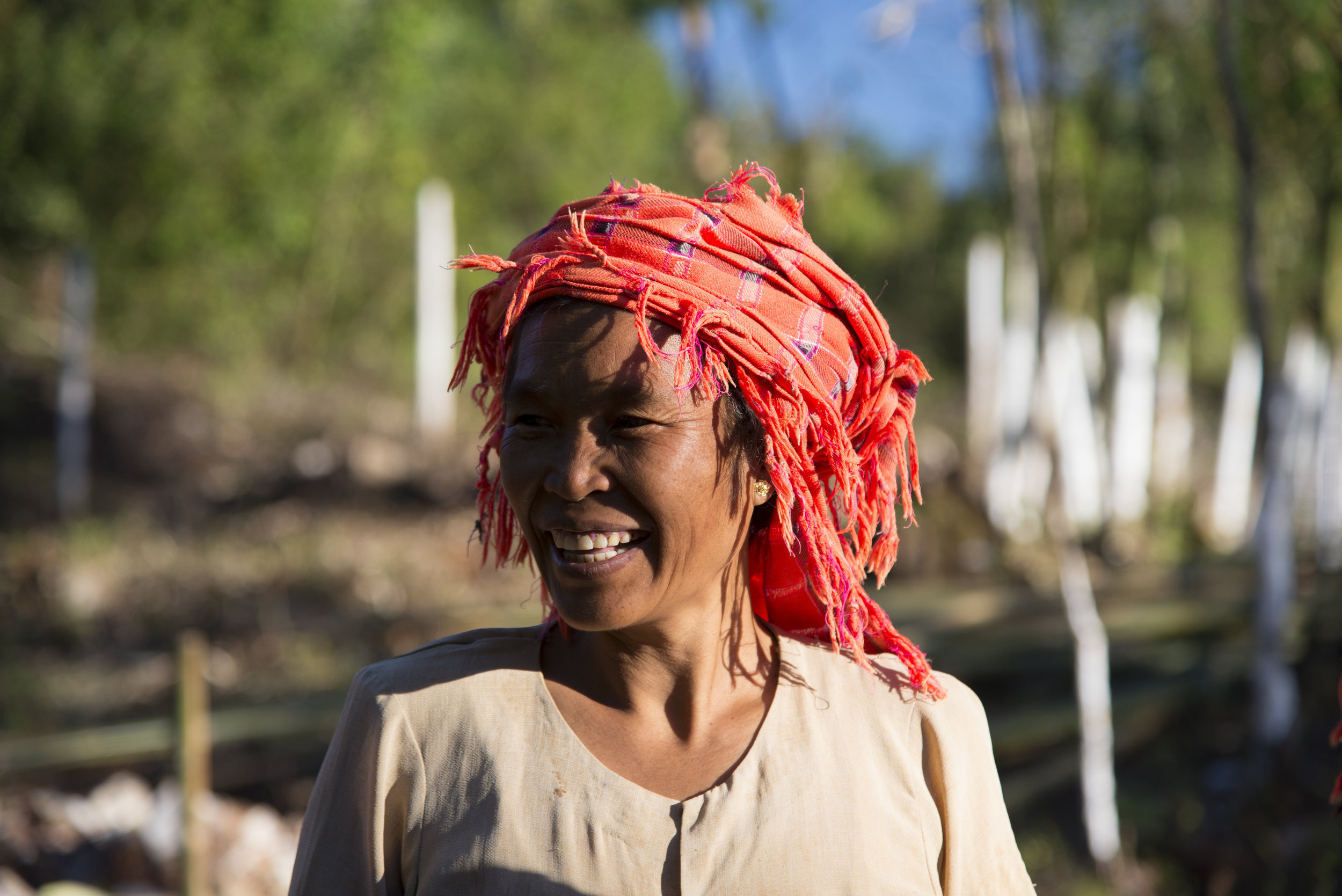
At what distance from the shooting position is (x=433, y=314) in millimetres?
12594

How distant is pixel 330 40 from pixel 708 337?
31.7 ft

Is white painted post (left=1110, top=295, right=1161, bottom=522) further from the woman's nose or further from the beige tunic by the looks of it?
the woman's nose

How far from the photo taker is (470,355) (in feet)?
5.74

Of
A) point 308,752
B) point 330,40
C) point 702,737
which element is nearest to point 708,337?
point 702,737

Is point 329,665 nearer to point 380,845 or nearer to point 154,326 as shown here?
point 380,845

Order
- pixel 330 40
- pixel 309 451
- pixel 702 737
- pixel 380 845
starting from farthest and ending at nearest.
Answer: pixel 309 451
pixel 330 40
pixel 702 737
pixel 380 845

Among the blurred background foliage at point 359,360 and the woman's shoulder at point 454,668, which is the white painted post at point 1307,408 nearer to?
the blurred background foliage at point 359,360

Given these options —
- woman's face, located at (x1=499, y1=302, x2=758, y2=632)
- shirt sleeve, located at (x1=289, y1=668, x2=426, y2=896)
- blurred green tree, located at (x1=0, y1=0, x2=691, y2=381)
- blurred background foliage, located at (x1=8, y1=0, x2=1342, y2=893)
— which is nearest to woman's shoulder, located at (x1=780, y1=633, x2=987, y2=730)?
woman's face, located at (x1=499, y1=302, x2=758, y2=632)

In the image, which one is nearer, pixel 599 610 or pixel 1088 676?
pixel 599 610

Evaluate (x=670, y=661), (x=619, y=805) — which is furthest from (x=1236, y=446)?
(x=619, y=805)

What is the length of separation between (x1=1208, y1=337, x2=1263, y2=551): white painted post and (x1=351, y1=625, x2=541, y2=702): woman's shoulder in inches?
390

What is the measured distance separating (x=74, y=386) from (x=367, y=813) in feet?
33.5

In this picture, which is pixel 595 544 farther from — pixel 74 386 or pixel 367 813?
pixel 74 386

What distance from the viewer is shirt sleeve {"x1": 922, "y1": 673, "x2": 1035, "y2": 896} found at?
155 centimetres
